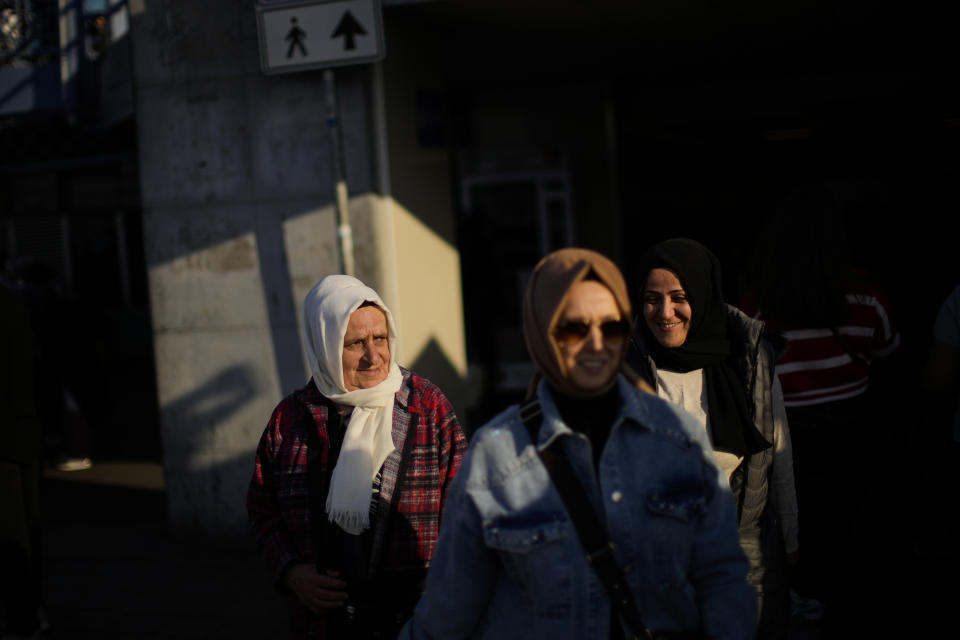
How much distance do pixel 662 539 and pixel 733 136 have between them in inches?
437

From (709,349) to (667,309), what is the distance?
7.5 inches

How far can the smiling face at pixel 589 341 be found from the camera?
2.09m

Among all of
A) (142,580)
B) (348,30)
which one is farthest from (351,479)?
(142,580)

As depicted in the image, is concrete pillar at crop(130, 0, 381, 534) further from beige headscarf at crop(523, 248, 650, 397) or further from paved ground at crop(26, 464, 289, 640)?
beige headscarf at crop(523, 248, 650, 397)

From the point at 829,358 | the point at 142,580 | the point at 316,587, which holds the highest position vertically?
the point at 829,358

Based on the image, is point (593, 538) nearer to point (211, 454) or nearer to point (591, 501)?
point (591, 501)

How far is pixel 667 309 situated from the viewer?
3.33 metres

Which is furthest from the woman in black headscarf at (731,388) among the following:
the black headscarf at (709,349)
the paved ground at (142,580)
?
the paved ground at (142,580)

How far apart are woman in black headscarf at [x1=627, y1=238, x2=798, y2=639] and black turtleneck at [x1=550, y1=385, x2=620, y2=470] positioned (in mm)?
1094

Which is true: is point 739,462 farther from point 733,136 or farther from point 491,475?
point 733,136

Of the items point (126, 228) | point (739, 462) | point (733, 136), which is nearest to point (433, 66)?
point (739, 462)

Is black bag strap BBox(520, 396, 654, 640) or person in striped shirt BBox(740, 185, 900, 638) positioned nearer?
black bag strap BBox(520, 396, 654, 640)

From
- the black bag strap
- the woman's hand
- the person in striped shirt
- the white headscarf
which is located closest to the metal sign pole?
the person in striped shirt

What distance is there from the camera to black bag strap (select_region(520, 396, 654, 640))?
6.66ft
